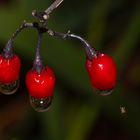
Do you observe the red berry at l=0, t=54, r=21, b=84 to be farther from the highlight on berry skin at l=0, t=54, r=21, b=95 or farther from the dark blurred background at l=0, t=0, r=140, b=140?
the dark blurred background at l=0, t=0, r=140, b=140

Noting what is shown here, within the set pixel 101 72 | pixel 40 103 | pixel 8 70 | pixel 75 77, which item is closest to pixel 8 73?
pixel 8 70

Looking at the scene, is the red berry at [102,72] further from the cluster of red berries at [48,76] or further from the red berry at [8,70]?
the red berry at [8,70]

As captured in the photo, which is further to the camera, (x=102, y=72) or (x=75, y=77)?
(x=75, y=77)

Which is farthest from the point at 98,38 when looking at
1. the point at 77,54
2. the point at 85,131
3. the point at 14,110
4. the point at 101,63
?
the point at 101,63

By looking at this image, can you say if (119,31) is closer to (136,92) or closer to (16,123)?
(136,92)

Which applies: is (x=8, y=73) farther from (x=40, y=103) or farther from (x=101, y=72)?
(x=101, y=72)

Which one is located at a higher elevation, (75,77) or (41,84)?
(41,84)
